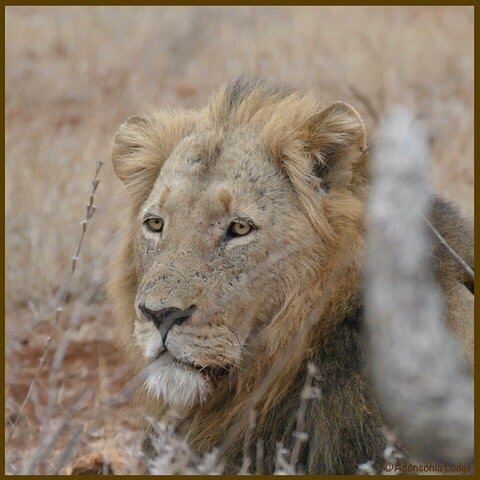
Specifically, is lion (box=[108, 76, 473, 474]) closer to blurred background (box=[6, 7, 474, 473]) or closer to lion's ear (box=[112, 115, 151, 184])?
lion's ear (box=[112, 115, 151, 184])

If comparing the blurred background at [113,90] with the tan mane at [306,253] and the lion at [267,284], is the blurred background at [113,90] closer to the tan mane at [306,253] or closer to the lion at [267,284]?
the tan mane at [306,253]

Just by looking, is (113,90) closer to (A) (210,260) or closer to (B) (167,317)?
(A) (210,260)

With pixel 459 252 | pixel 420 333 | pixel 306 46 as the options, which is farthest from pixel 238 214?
pixel 306 46

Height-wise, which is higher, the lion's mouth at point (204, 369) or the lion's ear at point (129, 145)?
the lion's ear at point (129, 145)

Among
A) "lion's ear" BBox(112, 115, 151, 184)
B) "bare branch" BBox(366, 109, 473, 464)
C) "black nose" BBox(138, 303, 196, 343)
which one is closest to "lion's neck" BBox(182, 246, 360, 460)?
"black nose" BBox(138, 303, 196, 343)

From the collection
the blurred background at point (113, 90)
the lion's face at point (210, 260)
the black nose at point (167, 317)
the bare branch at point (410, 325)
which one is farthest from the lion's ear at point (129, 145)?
the bare branch at point (410, 325)

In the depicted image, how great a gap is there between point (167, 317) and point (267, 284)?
496mm

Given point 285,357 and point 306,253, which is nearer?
point 285,357

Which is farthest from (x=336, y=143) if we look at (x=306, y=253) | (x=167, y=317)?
(x=167, y=317)

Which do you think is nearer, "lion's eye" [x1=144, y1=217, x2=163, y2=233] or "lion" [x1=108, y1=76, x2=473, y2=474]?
"lion" [x1=108, y1=76, x2=473, y2=474]

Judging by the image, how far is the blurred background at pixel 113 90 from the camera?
8.79 m

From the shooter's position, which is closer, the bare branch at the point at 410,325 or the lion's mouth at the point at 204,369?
the bare branch at the point at 410,325

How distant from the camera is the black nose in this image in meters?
4.64

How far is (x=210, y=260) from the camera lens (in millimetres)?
4879
